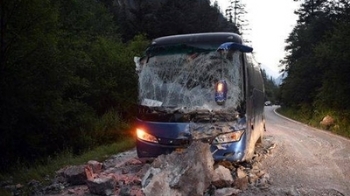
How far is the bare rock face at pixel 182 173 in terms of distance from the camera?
6086 millimetres

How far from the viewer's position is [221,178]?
22.3 feet

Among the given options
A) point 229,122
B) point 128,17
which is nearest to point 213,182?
point 229,122

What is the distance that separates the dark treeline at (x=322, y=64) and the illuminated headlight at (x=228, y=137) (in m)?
13.6

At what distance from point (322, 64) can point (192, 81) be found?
2158 centimetres

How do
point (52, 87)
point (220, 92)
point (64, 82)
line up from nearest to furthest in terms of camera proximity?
point (220, 92) → point (52, 87) → point (64, 82)

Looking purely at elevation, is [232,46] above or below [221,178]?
above

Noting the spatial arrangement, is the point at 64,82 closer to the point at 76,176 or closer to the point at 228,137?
the point at 76,176

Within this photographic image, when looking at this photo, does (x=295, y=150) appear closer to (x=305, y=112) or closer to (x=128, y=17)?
(x=305, y=112)

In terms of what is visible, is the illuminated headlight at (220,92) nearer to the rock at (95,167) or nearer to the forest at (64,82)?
the rock at (95,167)

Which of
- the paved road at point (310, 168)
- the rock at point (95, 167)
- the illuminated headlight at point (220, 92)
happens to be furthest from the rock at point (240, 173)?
the rock at point (95, 167)

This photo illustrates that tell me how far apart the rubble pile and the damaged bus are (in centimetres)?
45

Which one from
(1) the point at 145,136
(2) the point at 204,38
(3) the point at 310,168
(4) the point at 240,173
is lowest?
(3) the point at 310,168

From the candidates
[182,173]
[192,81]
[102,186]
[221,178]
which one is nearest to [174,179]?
[182,173]

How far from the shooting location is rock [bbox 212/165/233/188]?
22.1 feet
